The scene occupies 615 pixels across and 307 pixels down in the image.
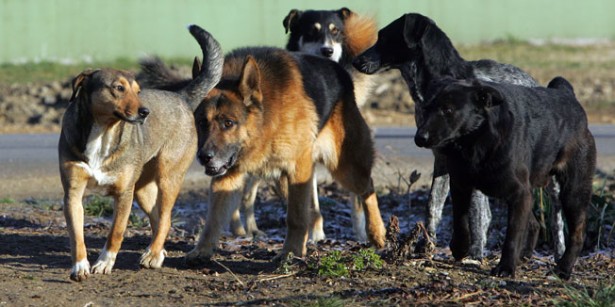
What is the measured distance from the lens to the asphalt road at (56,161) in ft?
35.6

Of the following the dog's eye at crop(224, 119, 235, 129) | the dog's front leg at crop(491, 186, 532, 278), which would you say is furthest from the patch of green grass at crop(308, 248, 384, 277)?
the dog's eye at crop(224, 119, 235, 129)

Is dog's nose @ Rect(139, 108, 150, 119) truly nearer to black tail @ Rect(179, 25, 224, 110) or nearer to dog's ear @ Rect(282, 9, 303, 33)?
black tail @ Rect(179, 25, 224, 110)

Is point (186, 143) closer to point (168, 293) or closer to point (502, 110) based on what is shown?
point (168, 293)

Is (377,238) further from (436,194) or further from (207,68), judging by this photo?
(207,68)

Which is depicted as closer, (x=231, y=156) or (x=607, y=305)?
(x=607, y=305)

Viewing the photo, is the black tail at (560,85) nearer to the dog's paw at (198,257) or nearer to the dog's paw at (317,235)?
the dog's paw at (317,235)

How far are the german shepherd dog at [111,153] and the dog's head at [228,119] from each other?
0.28 meters

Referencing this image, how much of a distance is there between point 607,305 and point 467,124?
134 centimetres

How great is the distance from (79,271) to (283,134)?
172 cm

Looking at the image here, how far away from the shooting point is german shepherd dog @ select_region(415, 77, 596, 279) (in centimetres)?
606

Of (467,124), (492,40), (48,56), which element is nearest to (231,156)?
(467,124)

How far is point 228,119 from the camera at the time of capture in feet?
22.7

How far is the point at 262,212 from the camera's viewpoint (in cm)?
988

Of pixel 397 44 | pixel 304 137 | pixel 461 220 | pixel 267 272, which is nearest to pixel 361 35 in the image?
pixel 397 44
